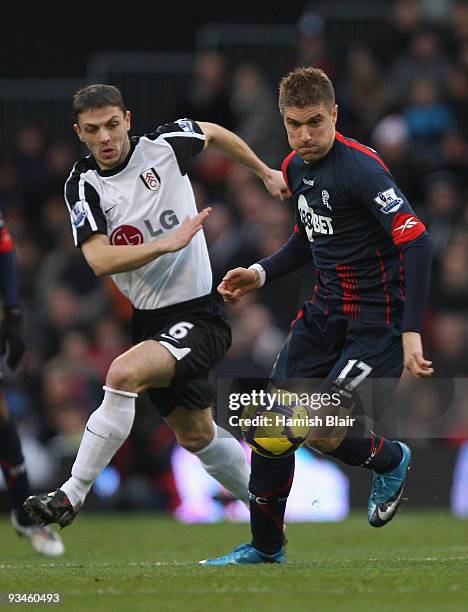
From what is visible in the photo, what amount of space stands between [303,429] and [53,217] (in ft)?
32.0

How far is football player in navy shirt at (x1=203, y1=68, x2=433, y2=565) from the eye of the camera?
689 centimetres

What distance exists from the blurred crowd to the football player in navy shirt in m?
4.10

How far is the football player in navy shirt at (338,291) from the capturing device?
22.6ft

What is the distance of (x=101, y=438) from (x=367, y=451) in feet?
4.51

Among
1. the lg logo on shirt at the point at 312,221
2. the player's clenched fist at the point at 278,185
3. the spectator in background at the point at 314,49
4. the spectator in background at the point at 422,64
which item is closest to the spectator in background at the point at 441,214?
the spectator in background at the point at 422,64

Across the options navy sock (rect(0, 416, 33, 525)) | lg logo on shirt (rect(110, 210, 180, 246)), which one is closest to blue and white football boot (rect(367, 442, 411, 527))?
lg logo on shirt (rect(110, 210, 180, 246))

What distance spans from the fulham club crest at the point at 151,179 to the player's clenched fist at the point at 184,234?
57 centimetres

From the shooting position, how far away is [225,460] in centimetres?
785

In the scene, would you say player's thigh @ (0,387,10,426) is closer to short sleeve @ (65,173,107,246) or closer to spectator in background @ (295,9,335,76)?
short sleeve @ (65,173,107,246)

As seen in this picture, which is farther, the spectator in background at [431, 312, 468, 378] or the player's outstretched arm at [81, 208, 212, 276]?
the spectator in background at [431, 312, 468, 378]

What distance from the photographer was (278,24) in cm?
1817

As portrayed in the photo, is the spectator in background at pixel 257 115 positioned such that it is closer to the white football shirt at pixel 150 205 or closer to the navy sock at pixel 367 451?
the white football shirt at pixel 150 205

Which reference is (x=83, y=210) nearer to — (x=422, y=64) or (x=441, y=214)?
(x=441, y=214)

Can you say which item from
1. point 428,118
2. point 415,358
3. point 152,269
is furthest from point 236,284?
point 428,118
